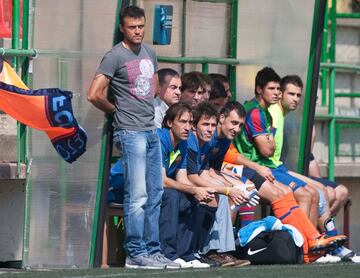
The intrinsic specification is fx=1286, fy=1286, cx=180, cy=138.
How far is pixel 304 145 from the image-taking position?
1251cm

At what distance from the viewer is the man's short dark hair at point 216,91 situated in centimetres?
1135

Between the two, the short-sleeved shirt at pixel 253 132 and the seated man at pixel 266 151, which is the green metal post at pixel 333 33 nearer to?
the seated man at pixel 266 151

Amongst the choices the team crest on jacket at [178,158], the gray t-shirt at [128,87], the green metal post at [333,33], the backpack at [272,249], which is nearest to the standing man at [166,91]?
the team crest on jacket at [178,158]

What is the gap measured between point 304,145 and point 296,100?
58cm

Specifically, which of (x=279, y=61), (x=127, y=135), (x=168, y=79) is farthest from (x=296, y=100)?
(x=127, y=135)

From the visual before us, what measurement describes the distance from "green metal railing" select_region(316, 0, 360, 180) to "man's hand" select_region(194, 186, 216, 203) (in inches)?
172

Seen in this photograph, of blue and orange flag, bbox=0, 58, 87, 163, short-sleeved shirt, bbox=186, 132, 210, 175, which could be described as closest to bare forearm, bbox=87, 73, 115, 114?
blue and orange flag, bbox=0, 58, 87, 163

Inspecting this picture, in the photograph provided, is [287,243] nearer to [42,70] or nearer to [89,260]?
[89,260]

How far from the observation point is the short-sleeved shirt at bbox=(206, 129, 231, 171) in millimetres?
10750

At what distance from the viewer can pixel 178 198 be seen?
10109 mm

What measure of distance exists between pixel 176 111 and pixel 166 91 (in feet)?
1.59

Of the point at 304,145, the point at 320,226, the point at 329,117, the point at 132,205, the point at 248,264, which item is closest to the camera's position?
the point at 132,205

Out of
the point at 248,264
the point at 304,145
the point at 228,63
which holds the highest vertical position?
the point at 228,63

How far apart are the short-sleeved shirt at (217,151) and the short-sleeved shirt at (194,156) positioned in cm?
12
